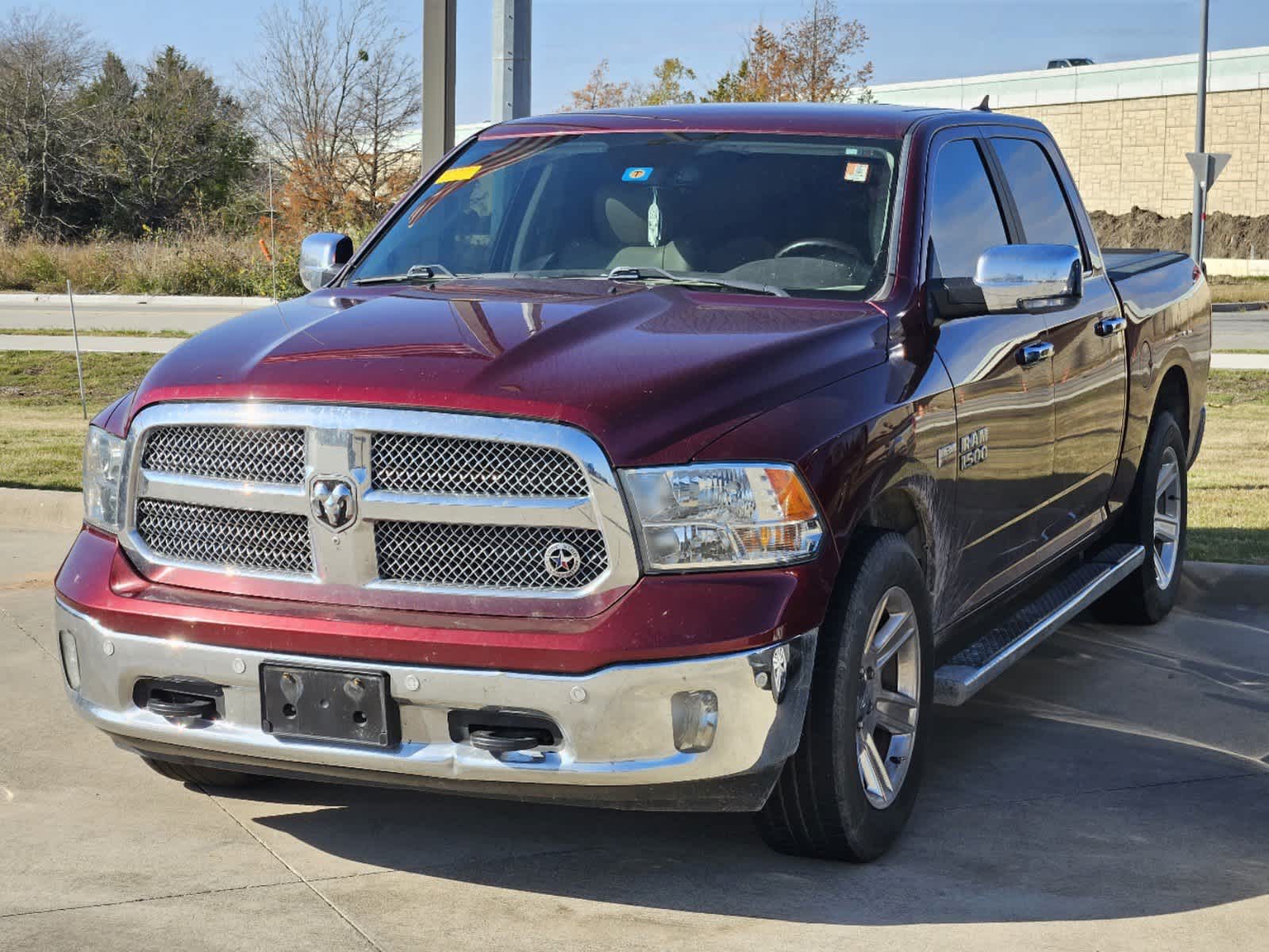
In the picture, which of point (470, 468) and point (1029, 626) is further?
point (1029, 626)

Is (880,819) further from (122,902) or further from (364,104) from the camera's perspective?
(364,104)

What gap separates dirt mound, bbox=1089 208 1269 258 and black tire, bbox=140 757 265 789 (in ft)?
153

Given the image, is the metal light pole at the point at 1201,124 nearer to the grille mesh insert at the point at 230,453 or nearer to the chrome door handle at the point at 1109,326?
the chrome door handle at the point at 1109,326

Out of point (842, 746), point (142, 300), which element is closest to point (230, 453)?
point (842, 746)

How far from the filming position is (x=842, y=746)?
390cm

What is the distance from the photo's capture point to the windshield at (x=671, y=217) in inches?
191

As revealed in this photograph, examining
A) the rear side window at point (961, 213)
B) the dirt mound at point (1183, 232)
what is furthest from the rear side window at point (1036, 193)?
the dirt mound at point (1183, 232)

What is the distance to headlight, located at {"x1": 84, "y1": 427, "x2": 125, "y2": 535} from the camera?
161 inches

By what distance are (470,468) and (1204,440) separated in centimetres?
979

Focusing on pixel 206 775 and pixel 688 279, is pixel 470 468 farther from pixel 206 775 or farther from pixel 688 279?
pixel 206 775

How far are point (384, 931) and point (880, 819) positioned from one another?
125 centimetres

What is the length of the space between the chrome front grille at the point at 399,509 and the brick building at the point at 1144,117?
51.7 meters

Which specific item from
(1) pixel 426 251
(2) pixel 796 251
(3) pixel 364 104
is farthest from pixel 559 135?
(3) pixel 364 104

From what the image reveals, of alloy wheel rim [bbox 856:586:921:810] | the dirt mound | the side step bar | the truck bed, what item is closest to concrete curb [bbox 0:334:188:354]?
the truck bed
